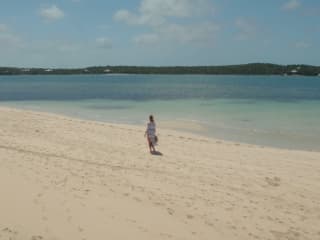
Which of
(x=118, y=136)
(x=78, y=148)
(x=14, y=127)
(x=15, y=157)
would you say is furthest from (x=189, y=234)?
(x=14, y=127)

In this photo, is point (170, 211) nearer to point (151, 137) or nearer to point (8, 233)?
point (8, 233)

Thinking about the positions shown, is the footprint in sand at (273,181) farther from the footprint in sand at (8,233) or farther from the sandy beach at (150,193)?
the footprint in sand at (8,233)

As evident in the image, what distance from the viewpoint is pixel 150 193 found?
8.69 m

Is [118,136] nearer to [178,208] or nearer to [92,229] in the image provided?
[178,208]

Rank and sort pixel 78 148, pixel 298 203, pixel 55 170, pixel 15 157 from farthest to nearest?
pixel 78 148 < pixel 15 157 < pixel 55 170 < pixel 298 203

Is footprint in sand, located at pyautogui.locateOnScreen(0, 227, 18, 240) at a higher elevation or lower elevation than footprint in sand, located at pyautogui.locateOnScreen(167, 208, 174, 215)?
higher

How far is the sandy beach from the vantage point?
6.84m

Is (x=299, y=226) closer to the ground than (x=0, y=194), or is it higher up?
closer to the ground

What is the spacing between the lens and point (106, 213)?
288 inches

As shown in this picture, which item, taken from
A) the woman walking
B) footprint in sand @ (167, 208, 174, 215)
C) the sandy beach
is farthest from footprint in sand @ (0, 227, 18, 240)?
the woman walking

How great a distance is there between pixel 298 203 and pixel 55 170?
5.83 metres

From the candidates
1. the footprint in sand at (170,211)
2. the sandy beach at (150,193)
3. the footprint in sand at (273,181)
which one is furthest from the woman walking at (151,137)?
the footprint in sand at (170,211)

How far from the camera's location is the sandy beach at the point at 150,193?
6840 millimetres

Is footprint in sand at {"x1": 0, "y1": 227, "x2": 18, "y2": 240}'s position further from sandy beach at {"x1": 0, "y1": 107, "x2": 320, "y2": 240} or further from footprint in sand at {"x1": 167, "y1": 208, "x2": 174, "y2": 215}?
footprint in sand at {"x1": 167, "y1": 208, "x2": 174, "y2": 215}
